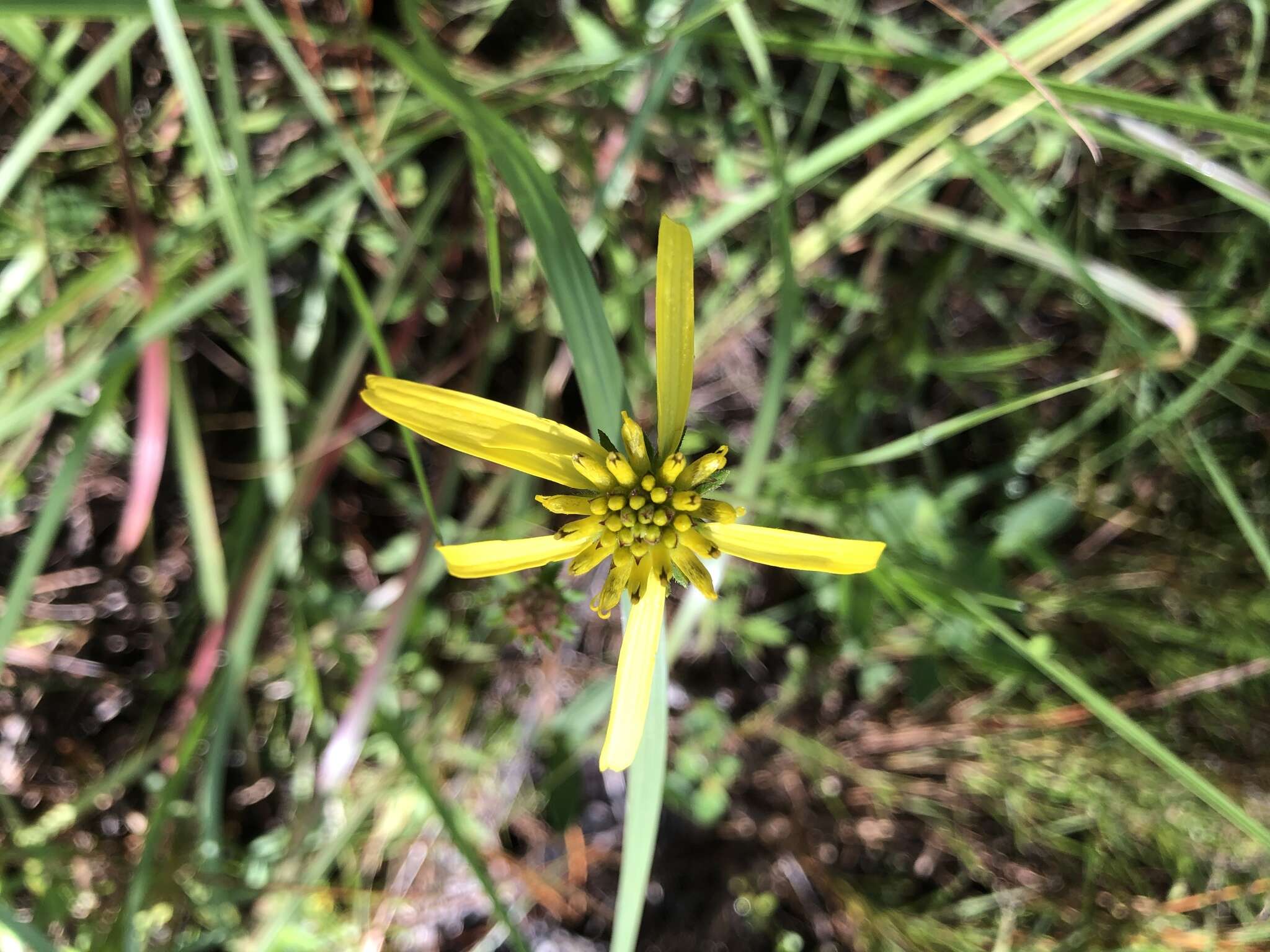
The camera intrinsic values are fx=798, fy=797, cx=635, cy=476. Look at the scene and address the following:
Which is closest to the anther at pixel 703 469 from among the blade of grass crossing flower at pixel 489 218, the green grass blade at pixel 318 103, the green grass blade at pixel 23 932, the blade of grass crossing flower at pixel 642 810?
the blade of grass crossing flower at pixel 642 810

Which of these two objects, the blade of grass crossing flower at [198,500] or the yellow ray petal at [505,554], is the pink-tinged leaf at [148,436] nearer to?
the blade of grass crossing flower at [198,500]

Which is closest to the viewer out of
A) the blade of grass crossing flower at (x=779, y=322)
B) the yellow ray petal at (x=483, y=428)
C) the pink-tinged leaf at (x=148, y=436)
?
the yellow ray petal at (x=483, y=428)

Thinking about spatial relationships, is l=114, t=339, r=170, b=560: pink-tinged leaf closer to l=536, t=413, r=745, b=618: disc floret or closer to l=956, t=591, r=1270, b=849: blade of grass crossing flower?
l=536, t=413, r=745, b=618: disc floret

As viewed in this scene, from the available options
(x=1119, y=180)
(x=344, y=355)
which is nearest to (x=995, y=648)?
(x=1119, y=180)

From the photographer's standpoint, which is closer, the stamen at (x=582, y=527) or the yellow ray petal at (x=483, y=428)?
the yellow ray petal at (x=483, y=428)

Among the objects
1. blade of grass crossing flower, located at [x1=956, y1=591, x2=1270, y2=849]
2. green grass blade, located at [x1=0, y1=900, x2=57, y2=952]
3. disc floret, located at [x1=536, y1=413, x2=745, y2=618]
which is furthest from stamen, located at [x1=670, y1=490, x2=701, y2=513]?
green grass blade, located at [x1=0, y1=900, x2=57, y2=952]
